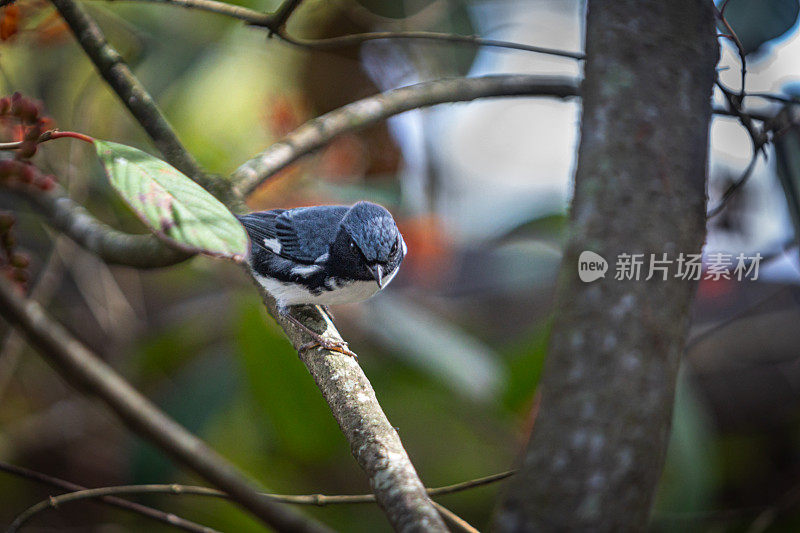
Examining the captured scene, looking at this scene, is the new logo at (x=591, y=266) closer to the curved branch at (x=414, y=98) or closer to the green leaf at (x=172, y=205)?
the green leaf at (x=172, y=205)

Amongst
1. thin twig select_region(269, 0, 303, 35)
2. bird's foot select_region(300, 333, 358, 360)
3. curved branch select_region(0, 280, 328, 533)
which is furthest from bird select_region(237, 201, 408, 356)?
thin twig select_region(269, 0, 303, 35)

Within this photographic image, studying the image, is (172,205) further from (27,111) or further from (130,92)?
(130,92)

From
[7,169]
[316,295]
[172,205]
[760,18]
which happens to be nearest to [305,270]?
[316,295]

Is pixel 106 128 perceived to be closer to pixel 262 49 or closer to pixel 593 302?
pixel 262 49

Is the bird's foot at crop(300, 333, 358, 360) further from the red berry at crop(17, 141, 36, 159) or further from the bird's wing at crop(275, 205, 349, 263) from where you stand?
the red berry at crop(17, 141, 36, 159)

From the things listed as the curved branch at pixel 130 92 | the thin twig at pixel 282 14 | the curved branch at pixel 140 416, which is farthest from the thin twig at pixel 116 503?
the thin twig at pixel 282 14

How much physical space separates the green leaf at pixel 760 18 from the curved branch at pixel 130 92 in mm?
1915

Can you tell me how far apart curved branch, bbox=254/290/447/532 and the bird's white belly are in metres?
0.15

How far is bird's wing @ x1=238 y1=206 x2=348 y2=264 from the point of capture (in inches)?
102

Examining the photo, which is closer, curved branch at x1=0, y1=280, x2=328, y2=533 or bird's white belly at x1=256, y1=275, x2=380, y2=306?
curved branch at x1=0, y1=280, x2=328, y2=533

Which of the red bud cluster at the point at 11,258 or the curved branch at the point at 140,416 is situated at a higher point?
the red bud cluster at the point at 11,258

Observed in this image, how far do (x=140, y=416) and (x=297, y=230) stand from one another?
0.97 m

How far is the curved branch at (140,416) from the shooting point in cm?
177

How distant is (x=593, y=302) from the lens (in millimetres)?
1194
